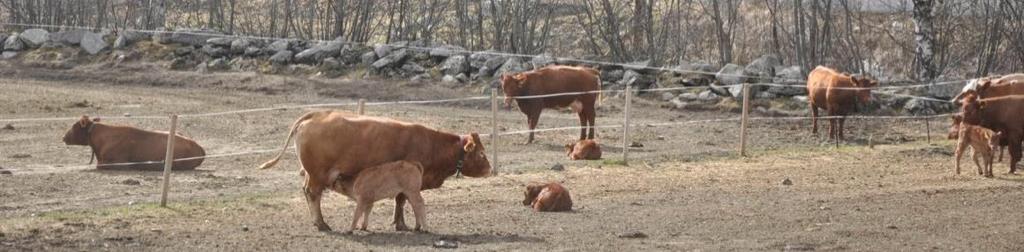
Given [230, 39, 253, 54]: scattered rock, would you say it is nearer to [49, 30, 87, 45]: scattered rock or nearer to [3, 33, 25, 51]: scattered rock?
[49, 30, 87, 45]: scattered rock

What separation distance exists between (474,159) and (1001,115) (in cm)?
853

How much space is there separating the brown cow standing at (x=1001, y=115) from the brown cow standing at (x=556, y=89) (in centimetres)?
582

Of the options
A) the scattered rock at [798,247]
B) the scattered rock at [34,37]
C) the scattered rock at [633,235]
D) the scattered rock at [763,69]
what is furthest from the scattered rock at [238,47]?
the scattered rock at [798,247]

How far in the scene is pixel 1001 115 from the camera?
19.8 meters

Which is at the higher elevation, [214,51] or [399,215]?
[214,51]

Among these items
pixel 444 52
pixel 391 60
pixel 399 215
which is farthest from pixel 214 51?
pixel 399 215

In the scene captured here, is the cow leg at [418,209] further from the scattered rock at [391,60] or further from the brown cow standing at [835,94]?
the scattered rock at [391,60]

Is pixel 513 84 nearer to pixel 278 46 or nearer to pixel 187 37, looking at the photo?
pixel 278 46

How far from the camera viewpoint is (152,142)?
19.1 meters

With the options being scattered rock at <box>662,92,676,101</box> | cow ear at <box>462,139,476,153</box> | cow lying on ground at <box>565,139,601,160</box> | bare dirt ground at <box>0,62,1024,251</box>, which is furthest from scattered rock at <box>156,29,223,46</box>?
cow ear at <box>462,139,476,153</box>

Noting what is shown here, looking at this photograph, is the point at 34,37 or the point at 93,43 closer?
the point at 93,43

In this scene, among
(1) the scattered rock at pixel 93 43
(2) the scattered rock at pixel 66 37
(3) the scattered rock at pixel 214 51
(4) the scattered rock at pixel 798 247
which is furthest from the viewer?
(2) the scattered rock at pixel 66 37

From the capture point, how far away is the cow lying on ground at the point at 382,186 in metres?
13.1

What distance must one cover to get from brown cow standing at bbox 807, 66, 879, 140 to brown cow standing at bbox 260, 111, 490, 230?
37.6 feet
